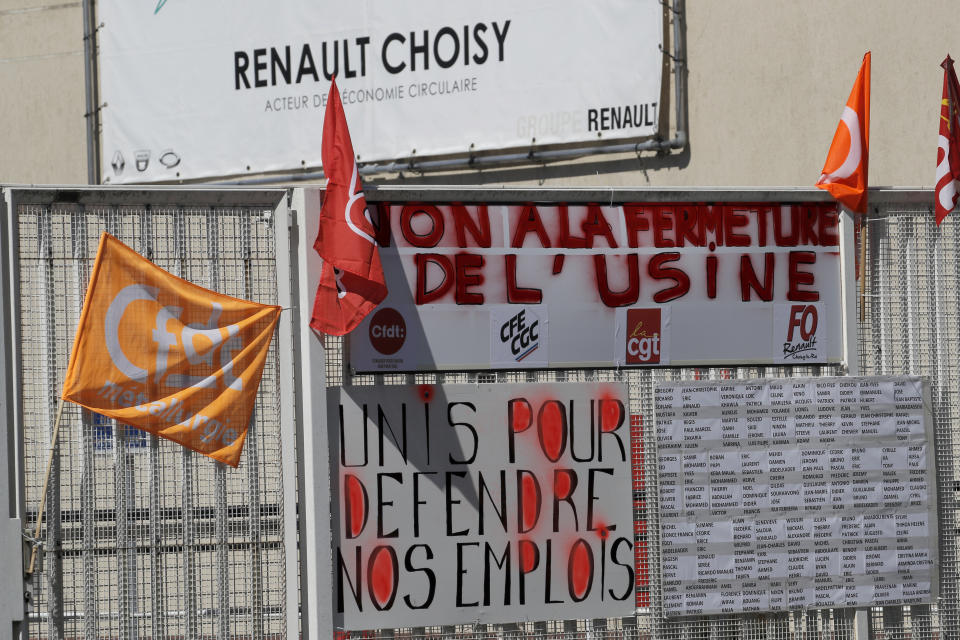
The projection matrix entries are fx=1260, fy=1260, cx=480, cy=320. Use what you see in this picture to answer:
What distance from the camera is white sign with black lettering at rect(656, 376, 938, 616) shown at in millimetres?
6234

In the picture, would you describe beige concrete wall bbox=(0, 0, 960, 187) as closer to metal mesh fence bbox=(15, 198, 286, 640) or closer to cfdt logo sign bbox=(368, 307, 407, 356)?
cfdt logo sign bbox=(368, 307, 407, 356)

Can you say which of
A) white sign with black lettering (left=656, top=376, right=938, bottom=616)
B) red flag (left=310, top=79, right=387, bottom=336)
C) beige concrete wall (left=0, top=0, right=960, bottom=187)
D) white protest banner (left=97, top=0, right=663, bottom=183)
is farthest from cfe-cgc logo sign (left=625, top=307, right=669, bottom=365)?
white protest banner (left=97, top=0, right=663, bottom=183)

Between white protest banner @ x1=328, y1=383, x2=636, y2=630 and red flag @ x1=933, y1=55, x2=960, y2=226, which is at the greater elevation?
red flag @ x1=933, y1=55, x2=960, y2=226

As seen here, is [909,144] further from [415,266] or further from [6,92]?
[6,92]

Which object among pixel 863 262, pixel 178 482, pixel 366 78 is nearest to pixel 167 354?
pixel 178 482

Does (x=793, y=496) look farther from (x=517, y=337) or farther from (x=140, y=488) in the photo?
(x=140, y=488)

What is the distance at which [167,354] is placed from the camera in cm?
577

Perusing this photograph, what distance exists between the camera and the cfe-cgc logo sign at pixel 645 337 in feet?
20.5

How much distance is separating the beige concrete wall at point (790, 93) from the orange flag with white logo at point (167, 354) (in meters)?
4.85

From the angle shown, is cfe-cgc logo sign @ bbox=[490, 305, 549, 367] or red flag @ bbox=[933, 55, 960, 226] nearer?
cfe-cgc logo sign @ bbox=[490, 305, 549, 367]

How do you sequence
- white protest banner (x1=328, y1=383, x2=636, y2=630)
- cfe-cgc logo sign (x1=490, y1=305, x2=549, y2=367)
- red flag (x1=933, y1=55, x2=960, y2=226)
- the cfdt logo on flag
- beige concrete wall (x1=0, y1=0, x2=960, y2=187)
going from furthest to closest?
beige concrete wall (x1=0, y1=0, x2=960, y2=187) → red flag (x1=933, y1=55, x2=960, y2=226) → the cfdt logo on flag → cfe-cgc logo sign (x1=490, y1=305, x2=549, y2=367) → white protest banner (x1=328, y1=383, x2=636, y2=630)

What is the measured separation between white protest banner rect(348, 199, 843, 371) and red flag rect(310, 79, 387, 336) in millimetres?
217

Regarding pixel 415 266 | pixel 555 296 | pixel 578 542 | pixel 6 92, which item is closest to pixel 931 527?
pixel 578 542

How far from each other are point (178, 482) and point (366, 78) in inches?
230
